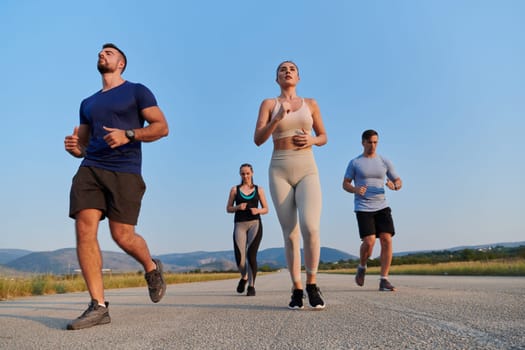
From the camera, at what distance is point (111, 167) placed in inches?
165

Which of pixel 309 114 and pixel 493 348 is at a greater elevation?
pixel 309 114

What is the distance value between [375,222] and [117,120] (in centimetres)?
489

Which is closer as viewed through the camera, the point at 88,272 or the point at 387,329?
the point at 387,329

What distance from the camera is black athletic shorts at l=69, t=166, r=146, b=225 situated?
4.04 m

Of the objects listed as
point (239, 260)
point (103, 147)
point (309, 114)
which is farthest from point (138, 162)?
point (239, 260)

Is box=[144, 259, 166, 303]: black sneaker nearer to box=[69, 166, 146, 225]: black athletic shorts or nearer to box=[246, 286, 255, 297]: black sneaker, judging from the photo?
box=[69, 166, 146, 225]: black athletic shorts

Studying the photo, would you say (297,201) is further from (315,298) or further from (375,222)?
(375,222)

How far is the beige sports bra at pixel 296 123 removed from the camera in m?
4.83

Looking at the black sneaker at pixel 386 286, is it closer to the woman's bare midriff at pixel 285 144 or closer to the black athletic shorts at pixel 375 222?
the black athletic shorts at pixel 375 222

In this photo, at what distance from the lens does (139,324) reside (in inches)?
147

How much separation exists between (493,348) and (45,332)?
302 cm

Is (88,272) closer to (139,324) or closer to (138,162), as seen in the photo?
(139,324)

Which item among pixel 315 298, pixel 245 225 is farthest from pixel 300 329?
pixel 245 225

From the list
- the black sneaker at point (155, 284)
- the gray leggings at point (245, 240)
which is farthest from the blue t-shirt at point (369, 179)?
the black sneaker at point (155, 284)
